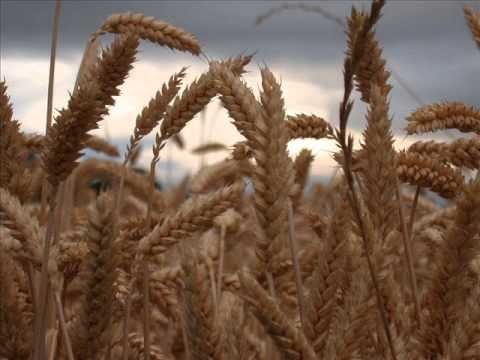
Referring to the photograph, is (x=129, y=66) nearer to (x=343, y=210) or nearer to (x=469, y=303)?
(x=343, y=210)

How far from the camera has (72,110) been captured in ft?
4.26

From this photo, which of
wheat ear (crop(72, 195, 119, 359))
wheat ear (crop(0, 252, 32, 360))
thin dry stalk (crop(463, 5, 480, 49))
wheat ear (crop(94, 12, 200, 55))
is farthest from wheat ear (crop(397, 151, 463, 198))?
wheat ear (crop(0, 252, 32, 360))

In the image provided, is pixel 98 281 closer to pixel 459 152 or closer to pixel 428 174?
pixel 428 174

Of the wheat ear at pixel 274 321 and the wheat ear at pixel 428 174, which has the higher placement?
the wheat ear at pixel 428 174

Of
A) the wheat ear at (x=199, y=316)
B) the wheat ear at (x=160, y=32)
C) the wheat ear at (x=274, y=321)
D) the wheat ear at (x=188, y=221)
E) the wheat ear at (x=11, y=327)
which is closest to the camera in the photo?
the wheat ear at (x=274, y=321)

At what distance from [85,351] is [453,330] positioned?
0.64 m

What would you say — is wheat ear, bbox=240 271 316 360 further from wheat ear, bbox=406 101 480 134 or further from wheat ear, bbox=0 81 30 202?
wheat ear, bbox=406 101 480 134

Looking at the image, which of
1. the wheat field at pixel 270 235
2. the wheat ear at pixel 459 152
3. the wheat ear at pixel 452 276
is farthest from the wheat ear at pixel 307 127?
the wheat ear at pixel 452 276

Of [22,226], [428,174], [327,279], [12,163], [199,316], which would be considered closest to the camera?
[199,316]

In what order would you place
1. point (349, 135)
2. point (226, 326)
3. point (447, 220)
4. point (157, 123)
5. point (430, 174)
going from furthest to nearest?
point (447, 220)
point (157, 123)
point (430, 174)
point (226, 326)
point (349, 135)

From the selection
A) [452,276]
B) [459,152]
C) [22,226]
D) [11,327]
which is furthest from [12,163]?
[459,152]

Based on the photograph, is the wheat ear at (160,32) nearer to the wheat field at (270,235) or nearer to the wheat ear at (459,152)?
the wheat field at (270,235)

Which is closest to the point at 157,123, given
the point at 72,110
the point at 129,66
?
the point at 129,66

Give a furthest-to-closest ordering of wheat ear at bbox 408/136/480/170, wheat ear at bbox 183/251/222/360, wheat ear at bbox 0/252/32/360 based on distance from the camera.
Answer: wheat ear at bbox 408/136/480/170 < wheat ear at bbox 0/252/32/360 < wheat ear at bbox 183/251/222/360
